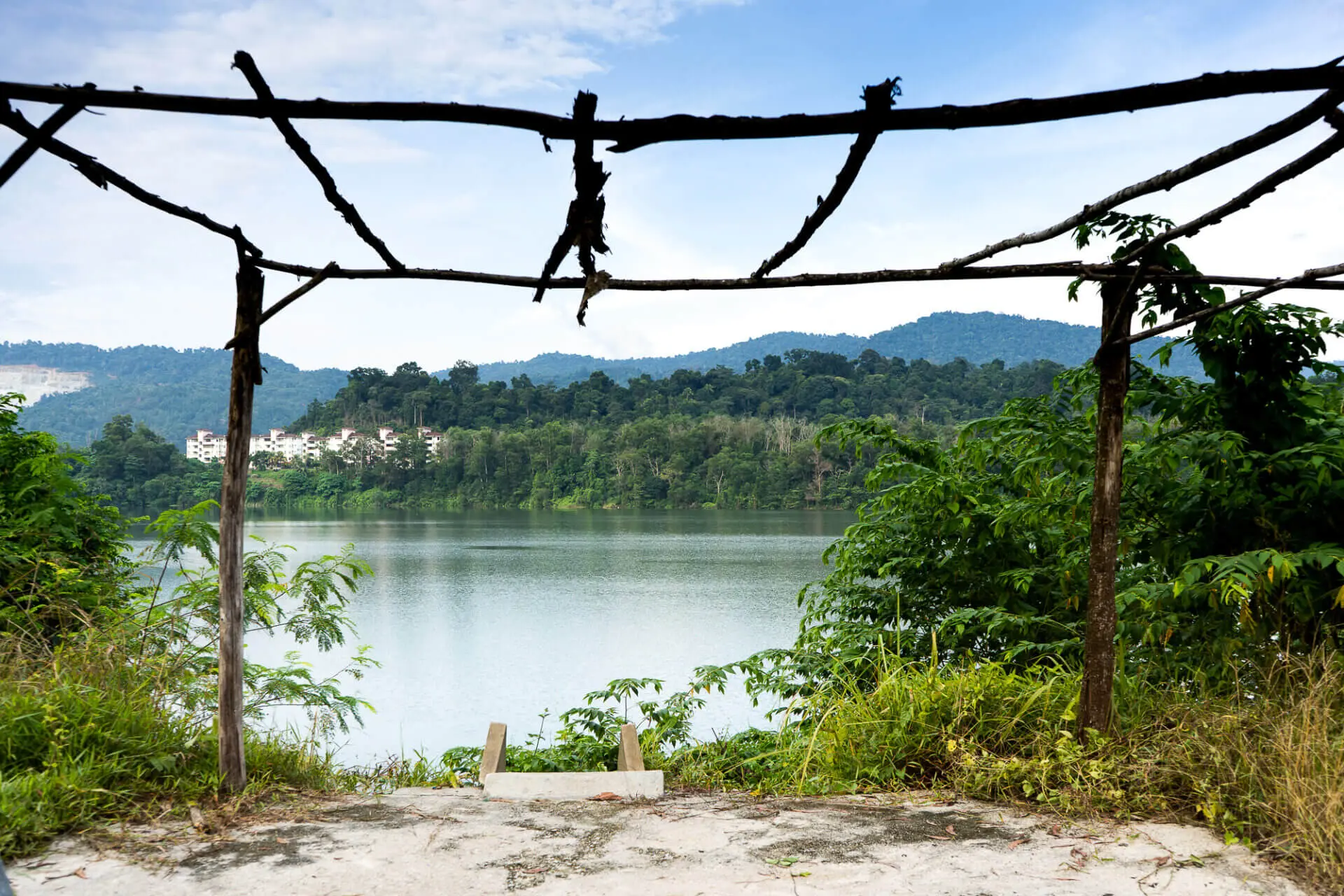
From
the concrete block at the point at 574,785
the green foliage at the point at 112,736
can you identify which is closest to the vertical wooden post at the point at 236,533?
the green foliage at the point at 112,736

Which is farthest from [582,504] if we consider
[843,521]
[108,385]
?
[108,385]

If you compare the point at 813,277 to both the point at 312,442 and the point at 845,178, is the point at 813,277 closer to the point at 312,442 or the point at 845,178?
the point at 845,178

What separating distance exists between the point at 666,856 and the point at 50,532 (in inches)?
191

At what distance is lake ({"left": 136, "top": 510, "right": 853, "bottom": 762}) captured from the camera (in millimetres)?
11641

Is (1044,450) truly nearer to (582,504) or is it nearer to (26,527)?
(26,527)

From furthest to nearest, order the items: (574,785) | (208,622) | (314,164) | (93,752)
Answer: (208,622) → (574,785) → (93,752) → (314,164)

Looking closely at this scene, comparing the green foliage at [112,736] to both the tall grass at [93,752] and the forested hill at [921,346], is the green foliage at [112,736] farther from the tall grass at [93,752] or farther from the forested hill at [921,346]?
the forested hill at [921,346]

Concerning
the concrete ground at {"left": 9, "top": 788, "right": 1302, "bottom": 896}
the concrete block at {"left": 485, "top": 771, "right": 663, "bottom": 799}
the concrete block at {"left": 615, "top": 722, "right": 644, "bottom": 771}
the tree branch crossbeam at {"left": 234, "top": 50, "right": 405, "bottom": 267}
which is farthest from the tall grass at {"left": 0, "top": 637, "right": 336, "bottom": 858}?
the tree branch crossbeam at {"left": 234, "top": 50, "right": 405, "bottom": 267}

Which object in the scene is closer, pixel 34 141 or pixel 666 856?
pixel 34 141

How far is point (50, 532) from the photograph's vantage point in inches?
235

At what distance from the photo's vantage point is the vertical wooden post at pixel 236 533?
3.27 metres

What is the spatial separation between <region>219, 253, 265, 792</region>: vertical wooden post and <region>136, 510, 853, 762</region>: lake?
3.33m

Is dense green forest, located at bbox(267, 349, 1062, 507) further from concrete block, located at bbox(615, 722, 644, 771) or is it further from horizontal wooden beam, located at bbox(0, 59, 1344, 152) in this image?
horizontal wooden beam, located at bbox(0, 59, 1344, 152)

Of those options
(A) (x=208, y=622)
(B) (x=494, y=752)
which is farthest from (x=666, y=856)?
(A) (x=208, y=622)
